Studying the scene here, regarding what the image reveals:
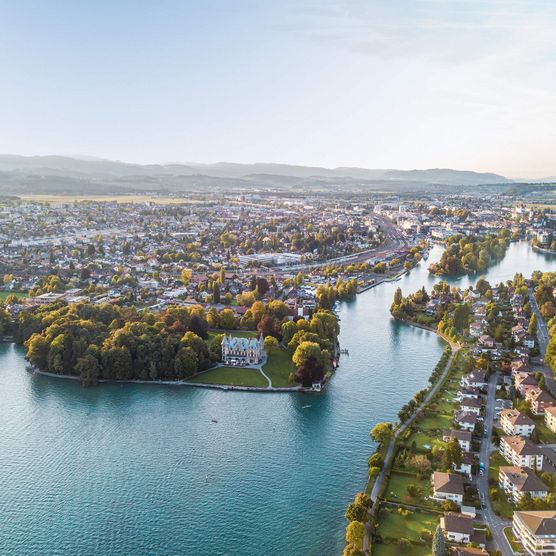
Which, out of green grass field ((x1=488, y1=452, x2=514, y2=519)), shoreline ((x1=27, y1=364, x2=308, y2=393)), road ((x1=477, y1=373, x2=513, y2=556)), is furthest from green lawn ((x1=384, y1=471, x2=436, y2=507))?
shoreline ((x1=27, y1=364, x2=308, y2=393))

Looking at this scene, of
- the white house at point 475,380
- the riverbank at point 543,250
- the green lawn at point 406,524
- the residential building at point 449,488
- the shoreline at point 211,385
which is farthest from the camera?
the riverbank at point 543,250

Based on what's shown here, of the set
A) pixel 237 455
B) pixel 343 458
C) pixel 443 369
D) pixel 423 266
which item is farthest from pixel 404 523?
pixel 423 266

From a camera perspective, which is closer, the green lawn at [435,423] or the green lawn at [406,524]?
the green lawn at [406,524]

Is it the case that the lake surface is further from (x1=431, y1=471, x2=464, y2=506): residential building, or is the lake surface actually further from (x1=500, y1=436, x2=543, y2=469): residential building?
(x1=500, y1=436, x2=543, y2=469): residential building

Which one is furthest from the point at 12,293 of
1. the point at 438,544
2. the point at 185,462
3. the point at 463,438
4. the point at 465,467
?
the point at 438,544

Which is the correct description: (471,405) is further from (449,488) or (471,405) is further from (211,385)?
(211,385)

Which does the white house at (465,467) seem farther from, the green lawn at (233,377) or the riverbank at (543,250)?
the riverbank at (543,250)

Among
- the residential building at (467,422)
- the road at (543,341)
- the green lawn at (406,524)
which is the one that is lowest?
the green lawn at (406,524)

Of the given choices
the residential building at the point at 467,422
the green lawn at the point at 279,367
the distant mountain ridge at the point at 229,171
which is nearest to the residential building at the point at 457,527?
the residential building at the point at 467,422
